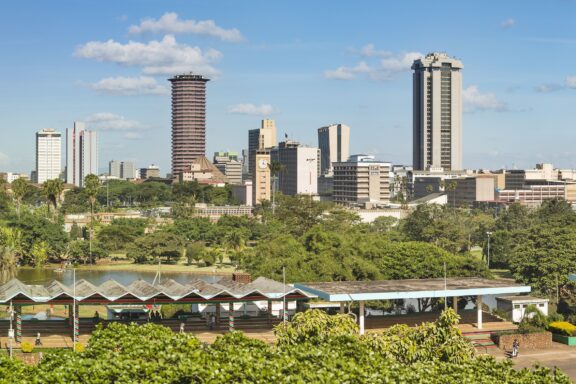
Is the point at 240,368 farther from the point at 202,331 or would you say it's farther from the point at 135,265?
the point at 135,265

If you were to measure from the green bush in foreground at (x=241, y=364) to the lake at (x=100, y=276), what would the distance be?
52.0 meters

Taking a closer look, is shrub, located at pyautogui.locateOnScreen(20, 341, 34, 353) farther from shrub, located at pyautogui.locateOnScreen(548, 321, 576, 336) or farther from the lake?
the lake

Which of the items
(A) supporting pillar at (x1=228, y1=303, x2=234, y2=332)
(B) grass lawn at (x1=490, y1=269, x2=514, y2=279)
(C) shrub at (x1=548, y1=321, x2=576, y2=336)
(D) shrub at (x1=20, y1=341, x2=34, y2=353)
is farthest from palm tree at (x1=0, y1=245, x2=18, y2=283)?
(C) shrub at (x1=548, y1=321, x2=576, y2=336)

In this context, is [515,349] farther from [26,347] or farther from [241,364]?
[26,347]

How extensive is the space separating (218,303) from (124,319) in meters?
5.42

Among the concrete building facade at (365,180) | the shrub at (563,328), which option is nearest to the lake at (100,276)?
the shrub at (563,328)

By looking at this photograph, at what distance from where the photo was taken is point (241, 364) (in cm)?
2208

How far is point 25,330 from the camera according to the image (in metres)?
41.1

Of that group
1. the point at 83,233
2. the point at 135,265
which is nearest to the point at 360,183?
the point at 83,233

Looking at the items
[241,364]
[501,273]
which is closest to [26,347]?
[241,364]

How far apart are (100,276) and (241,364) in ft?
201

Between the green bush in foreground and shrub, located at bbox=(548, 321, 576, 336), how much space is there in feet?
53.3

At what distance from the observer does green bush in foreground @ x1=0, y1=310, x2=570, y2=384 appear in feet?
70.8

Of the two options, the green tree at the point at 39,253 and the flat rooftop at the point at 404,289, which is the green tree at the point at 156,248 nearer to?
the green tree at the point at 39,253
